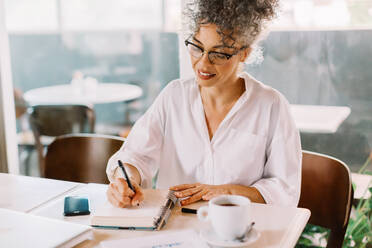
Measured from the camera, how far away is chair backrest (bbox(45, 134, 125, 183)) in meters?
2.04

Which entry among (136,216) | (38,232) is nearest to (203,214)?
(136,216)

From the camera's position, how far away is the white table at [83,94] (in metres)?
2.79

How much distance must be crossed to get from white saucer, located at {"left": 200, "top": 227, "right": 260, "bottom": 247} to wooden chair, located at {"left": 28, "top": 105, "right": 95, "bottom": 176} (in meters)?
1.96

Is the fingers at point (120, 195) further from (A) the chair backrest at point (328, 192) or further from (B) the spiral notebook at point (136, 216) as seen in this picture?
(A) the chair backrest at point (328, 192)

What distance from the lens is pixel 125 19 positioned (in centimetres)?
268

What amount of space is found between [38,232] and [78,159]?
0.92 meters

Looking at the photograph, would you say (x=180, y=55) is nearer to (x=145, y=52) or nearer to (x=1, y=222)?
(x=145, y=52)

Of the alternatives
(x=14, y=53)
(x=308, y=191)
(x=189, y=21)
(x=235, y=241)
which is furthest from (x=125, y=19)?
(x=235, y=241)

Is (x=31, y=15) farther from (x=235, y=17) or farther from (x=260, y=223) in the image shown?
(x=260, y=223)

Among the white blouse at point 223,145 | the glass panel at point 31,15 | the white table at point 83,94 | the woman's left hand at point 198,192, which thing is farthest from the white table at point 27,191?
the glass panel at point 31,15

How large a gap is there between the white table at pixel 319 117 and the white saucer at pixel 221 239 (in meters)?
1.25

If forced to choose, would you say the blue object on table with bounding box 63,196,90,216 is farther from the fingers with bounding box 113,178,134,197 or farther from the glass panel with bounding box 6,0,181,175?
the glass panel with bounding box 6,0,181,175

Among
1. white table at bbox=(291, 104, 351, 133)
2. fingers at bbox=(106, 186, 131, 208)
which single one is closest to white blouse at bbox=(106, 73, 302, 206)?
fingers at bbox=(106, 186, 131, 208)

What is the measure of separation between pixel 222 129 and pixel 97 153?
634mm
